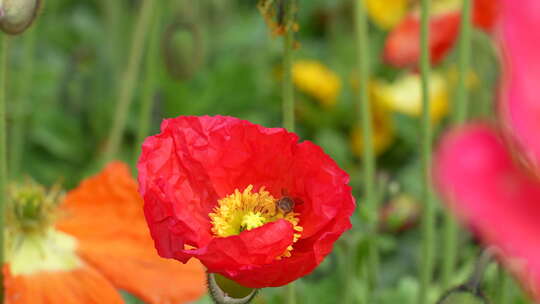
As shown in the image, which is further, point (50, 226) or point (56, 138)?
point (56, 138)

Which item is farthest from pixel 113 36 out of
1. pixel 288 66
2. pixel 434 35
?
pixel 288 66

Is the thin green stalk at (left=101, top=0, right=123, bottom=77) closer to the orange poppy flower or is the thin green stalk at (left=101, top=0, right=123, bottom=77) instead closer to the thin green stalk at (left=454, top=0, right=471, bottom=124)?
the orange poppy flower

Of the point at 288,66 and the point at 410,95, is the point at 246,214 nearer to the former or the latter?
the point at 288,66

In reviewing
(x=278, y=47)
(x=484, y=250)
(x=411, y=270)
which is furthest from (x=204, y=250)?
(x=278, y=47)

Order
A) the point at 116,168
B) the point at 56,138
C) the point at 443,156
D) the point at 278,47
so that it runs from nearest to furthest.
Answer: the point at 443,156 < the point at 116,168 < the point at 56,138 < the point at 278,47

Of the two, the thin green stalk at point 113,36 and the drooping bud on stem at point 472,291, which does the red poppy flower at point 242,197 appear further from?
the thin green stalk at point 113,36

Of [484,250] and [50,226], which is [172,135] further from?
[50,226]
